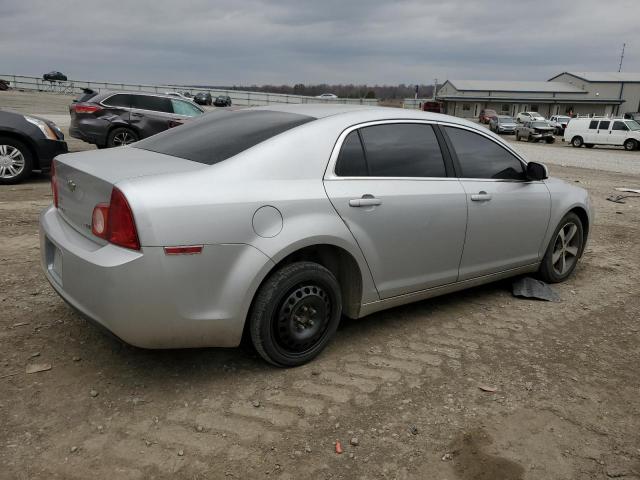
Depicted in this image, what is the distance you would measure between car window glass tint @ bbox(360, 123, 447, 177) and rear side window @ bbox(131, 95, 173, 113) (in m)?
9.76

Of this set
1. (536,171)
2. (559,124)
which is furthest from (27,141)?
(559,124)

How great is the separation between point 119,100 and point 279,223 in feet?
34.2

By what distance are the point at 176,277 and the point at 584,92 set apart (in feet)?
244

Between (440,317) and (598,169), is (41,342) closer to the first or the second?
(440,317)

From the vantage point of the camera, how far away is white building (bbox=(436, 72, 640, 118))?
66.2m

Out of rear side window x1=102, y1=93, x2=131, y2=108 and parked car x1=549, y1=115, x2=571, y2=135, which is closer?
rear side window x1=102, y1=93, x2=131, y2=108

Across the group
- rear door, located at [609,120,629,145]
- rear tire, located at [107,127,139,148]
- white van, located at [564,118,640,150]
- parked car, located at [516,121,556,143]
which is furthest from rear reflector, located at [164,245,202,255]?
parked car, located at [516,121,556,143]

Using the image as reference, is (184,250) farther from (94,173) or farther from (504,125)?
(504,125)

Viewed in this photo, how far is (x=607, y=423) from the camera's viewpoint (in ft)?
9.54

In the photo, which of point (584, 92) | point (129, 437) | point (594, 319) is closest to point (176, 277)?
point (129, 437)

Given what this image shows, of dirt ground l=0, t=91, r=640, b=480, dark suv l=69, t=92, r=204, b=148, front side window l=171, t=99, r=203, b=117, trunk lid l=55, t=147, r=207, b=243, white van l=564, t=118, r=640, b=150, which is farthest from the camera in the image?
white van l=564, t=118, r=640, b=150

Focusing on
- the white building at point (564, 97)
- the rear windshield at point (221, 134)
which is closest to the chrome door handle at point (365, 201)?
the rear windshield at point (221, 134)

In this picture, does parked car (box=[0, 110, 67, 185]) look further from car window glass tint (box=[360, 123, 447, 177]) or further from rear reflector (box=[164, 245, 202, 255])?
rear reflector (box=[164, 245, 202, 255])

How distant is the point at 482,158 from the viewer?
4.23 m
